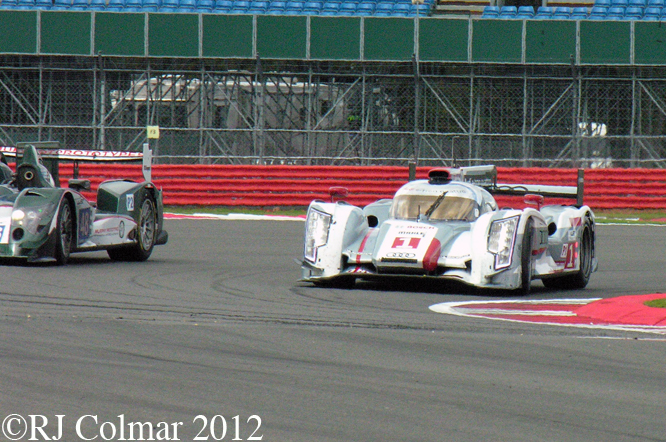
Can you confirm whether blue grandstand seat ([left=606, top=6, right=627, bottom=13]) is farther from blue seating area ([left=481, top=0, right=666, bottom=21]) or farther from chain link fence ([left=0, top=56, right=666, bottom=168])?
chain link fence ([left=0, top=56, right=666, bottom=168])

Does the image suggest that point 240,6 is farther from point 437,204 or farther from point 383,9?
point 437,204

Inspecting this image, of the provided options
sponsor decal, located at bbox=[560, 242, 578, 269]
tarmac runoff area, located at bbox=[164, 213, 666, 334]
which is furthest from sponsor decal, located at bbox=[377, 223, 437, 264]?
sponsor decal, located at bbox=[560, 242, 578, 269]

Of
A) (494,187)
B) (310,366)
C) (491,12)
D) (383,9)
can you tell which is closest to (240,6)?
(383,9)

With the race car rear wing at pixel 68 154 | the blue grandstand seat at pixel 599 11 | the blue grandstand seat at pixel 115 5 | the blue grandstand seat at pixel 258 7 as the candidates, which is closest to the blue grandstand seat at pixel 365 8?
the blue grandstand seat at pixel 258 7

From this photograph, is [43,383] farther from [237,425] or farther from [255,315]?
[255,315]

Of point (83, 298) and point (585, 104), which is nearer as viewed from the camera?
point (83, 298)

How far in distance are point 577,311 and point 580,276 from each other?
253 centimetres

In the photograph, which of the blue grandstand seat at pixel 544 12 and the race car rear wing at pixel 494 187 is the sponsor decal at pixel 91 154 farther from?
the blue grandstand seat at pixel 544 12

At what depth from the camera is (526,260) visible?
10227 mm

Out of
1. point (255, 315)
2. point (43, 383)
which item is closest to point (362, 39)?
point (255, 315)

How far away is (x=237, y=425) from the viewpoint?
464 centimetres

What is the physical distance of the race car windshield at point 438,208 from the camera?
35.6 ft

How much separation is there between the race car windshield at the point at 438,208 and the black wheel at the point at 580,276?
1242 mm

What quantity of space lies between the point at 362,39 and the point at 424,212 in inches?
618
